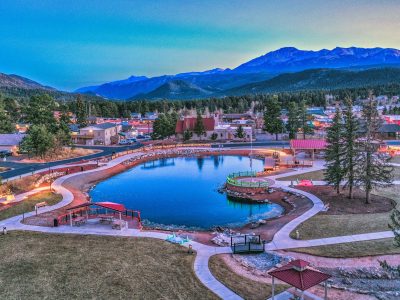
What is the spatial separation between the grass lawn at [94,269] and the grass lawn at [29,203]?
6.74 m

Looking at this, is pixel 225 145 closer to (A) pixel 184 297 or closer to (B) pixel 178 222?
(B) pixel 178 222

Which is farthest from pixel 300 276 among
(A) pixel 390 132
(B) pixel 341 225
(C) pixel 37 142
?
(A) pixel 390 132

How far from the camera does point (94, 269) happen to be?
2403 cm

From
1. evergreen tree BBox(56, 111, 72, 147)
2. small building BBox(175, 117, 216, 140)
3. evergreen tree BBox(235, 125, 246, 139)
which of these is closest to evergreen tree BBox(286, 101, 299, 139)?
evergreen tree BBox(235, 125, 246, 139)

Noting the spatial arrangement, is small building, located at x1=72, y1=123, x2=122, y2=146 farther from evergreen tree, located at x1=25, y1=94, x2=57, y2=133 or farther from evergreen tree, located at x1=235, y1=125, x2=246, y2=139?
evergreen tree, located at x1=235, y1=125, x2=246, y2=139

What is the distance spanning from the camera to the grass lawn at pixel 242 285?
2091 cm

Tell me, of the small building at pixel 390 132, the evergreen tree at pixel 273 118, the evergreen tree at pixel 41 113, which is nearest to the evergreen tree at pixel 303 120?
the evergreen tree at pixel 273 118

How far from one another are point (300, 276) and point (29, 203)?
31.1m

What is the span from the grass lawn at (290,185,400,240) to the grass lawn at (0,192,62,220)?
25.6 metres

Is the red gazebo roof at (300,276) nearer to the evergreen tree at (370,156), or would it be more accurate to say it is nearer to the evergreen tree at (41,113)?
the evergreen tree at (370,156)

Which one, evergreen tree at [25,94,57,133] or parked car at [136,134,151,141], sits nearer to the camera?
evergreen tree at [25,94,57,133]

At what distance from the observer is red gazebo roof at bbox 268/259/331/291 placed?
18847 mm

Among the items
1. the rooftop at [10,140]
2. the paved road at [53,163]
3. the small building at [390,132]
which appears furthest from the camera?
the small building at [390,132]

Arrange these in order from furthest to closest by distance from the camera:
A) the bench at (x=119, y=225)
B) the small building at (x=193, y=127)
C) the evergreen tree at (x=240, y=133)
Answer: the small building at (x=193, y=127), the evergreen tree at (x=240, y=133), the bench at (x=119, y=225)
